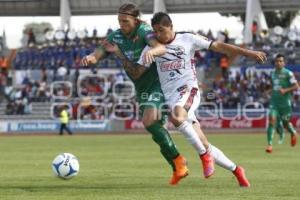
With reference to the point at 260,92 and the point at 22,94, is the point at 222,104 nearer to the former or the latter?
the point at 260,92

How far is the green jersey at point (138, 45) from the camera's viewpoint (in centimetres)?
1159

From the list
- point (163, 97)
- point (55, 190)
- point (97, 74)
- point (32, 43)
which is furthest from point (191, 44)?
point (32, 43)

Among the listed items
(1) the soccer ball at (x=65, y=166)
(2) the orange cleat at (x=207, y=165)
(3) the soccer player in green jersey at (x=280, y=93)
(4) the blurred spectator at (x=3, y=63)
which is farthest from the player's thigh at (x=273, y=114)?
(4) the blurred spectator at (x=3, y=63)

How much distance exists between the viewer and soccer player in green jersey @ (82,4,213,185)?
11.5 meters

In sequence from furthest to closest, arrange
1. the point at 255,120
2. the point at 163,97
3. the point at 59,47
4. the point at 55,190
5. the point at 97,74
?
1. the point at 59,47
2. the point at 97,74
3. the point at 255,120
4. the point at 163,97
5. the point at 55,190

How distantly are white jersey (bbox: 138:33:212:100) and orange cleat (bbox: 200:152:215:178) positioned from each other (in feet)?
3.85

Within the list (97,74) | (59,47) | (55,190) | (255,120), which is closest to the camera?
(55,190)

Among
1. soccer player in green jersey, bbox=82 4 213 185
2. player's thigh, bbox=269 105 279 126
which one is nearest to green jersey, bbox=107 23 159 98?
soccer player in green jersey, bbox=82 4 213 185

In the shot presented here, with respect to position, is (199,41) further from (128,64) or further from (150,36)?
(128,64)

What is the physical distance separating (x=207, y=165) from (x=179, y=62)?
1636mm

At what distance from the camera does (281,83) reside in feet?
72.7

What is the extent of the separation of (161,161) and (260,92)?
2702cm

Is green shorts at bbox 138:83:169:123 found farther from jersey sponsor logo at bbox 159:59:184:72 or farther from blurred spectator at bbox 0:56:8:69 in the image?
blurred spectator at bbox 0:56:8:69

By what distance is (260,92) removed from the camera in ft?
144
